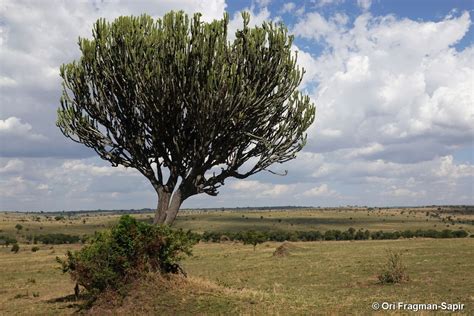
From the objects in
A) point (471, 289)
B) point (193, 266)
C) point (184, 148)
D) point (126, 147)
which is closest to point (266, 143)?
point (184, 148)

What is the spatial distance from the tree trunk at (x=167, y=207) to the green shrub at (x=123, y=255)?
503mm

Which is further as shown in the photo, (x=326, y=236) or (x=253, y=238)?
(x=326, y=236)

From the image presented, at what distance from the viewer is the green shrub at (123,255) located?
55.3 feet

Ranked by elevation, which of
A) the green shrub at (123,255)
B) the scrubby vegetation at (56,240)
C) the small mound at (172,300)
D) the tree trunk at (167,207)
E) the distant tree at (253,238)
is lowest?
the scrubby vegetation at (56,240)

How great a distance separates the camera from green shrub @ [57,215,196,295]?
1684 cm

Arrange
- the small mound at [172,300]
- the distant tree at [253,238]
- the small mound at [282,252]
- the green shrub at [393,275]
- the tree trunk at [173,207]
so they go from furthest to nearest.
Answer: the distant tree at [253,238] < the small mound at [282,252] < the green shrub at [393,275] < the tree trunk at [173,207] < the small mound at [172,300]

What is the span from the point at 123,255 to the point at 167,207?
2654 millimetres

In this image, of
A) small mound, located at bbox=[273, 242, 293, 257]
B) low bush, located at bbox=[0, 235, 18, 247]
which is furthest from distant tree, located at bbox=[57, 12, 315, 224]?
low bush, located at bbox=[0, 235, 18, 247]

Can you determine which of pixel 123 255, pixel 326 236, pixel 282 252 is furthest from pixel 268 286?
pixel 326 236

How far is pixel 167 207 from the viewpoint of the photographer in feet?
61.0

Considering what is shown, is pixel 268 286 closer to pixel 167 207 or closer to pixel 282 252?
pixel 167 207

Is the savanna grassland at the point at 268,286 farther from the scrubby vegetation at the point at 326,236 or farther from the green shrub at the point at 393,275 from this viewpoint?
the scrubby vegetation at the point at 326,236

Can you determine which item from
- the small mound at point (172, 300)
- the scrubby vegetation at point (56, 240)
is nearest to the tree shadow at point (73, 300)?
the small mound at point (172, 300)

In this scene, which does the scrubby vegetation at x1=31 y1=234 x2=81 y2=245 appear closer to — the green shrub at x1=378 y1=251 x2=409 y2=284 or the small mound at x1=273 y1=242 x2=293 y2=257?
the small mound at x1=273 y1=242 x2=293 y2=257
